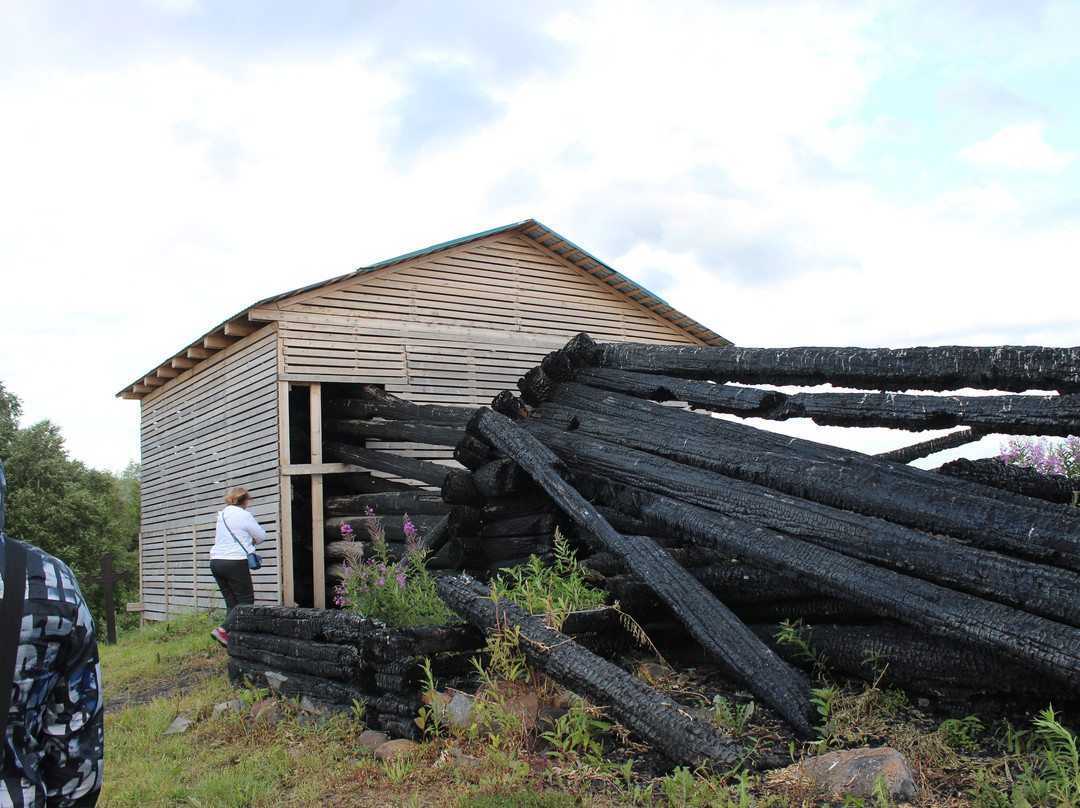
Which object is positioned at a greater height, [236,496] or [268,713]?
[236,496]

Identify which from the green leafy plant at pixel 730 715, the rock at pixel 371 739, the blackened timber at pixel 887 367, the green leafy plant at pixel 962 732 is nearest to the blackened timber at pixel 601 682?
the green leafy plant at pixel 730 715

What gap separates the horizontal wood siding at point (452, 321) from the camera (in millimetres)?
11781

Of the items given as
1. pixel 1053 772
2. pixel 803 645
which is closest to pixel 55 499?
pixel 803 645

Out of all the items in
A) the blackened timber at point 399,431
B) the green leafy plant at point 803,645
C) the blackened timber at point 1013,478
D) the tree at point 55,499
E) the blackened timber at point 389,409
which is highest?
the blackened timber at point 389,409

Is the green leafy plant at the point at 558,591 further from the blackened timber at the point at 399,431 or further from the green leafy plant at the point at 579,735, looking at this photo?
the blackened timber at the point at 399,431

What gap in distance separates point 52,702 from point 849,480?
174 inches

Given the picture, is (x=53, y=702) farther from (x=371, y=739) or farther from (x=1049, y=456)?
(x=1049, y=456)

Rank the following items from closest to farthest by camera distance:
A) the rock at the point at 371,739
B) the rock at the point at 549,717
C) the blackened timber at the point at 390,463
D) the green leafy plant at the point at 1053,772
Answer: the green leafy plant at the point at 1053,772
the rock at the point at 549,717
the rock at the point at 371,739
the blackened timber at the point at 390,463

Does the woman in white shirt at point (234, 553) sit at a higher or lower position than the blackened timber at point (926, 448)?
lower

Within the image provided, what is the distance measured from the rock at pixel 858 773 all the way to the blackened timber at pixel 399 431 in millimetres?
6460

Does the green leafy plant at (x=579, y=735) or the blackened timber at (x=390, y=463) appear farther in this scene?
the blackened timber at (x=390, y=463)

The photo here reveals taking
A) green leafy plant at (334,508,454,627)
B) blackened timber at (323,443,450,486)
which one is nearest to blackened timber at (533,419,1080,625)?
green leafy plant at (334,508,454,627)

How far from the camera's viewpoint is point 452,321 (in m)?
13.1

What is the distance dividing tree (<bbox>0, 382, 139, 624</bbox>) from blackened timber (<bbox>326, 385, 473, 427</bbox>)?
21162mm
